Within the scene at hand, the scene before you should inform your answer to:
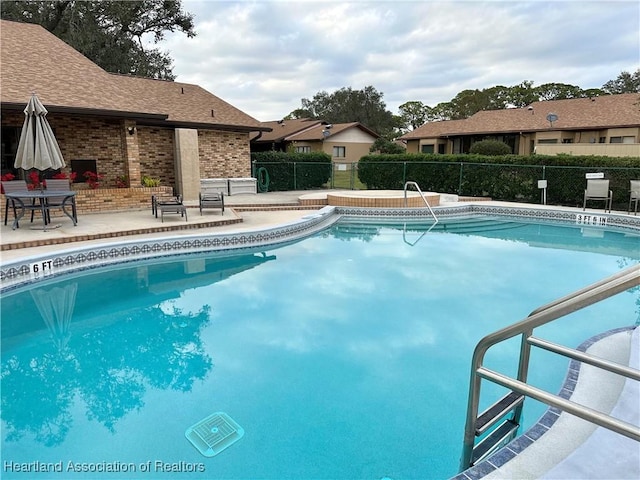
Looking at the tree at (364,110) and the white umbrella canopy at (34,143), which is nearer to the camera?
the white umbrella canopy at (34,143)

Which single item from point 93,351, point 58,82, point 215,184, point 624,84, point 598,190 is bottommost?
point 93,351

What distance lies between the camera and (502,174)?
16781 millimetres

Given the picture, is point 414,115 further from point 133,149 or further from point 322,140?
point 133,149

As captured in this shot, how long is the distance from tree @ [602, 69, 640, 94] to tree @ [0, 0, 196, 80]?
137ft

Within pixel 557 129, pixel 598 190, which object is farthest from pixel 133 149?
pixel 557 129

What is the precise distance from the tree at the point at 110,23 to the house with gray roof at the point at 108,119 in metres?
6.99

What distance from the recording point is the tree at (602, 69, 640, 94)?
41.6m

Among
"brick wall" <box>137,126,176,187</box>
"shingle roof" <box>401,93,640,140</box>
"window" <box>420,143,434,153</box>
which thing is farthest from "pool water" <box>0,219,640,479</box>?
"window" <box>420,143,434,153</box>

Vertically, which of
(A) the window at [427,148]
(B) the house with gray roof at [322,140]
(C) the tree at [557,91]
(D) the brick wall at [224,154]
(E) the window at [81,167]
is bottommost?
(E) the window at [81,167]

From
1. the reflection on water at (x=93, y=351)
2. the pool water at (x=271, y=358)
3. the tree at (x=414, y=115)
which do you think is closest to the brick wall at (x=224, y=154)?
the pool water at (x=271, y=358)

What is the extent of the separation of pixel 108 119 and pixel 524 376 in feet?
46.3

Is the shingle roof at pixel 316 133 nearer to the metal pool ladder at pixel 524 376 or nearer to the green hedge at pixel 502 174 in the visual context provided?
the green hedge at pixel 502 174

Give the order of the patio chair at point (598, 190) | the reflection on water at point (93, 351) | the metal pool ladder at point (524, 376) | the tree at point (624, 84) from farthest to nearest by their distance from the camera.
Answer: the tree at point (624, 84)
the patio chair at point (598, 190)
the reflection on water at point (93, 351)
the metal pool ladder at point (524, 376)

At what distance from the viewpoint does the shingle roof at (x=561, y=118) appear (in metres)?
22.8
